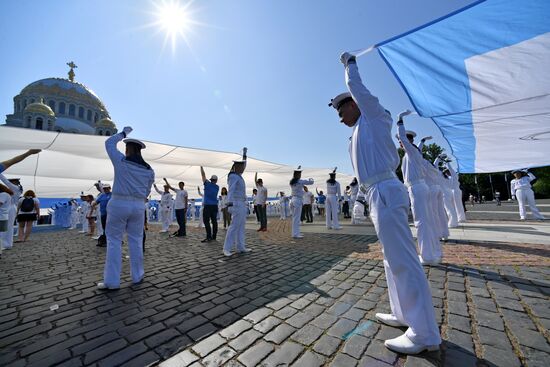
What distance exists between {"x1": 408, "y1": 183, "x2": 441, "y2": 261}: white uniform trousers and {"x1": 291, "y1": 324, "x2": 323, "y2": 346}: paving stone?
2.66m

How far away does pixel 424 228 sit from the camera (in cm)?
384

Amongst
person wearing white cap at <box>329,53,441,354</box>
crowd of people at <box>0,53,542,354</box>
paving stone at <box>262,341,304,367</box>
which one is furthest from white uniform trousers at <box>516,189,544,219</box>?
paving stone at <box>262,341,304,367</box>

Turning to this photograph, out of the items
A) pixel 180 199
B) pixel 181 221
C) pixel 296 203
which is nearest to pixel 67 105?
pixel 180 199

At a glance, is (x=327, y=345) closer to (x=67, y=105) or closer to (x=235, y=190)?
(x=235, y=190)

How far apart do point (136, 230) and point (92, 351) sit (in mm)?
2014

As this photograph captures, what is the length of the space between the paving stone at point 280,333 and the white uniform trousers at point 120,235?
266 cm

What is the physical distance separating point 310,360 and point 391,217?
4.02 feet

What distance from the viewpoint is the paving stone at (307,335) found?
191 centimetres

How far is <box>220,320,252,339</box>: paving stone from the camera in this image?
6.64ft

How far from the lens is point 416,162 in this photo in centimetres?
412

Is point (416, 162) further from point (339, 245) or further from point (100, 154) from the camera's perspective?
point (100, 154)

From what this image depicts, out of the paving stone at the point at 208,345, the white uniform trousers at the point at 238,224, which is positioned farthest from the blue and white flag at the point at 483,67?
the paving stone at the point at 208,345

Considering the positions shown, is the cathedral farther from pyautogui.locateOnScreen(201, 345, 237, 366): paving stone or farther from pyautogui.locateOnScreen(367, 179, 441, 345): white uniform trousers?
pyautogui.locateOnScreen(367, 179, 441, 345): white uniform trousers

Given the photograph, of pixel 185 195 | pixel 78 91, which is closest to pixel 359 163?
pixel 185 195
